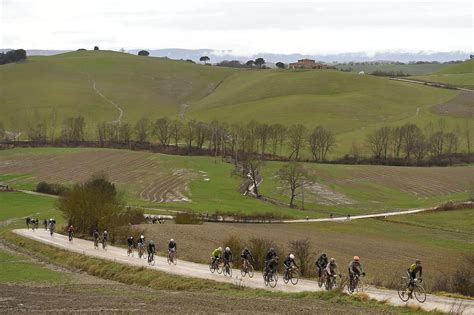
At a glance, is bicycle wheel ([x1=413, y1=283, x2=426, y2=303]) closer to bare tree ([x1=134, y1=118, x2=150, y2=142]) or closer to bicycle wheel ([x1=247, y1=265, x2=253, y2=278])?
bicycle wheel ([x1=247, y1=265, x2=253, y2=278])

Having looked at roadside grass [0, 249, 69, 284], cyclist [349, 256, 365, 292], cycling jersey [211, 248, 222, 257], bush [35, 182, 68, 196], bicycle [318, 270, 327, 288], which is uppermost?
cyclist [349, 256, 365, 292]

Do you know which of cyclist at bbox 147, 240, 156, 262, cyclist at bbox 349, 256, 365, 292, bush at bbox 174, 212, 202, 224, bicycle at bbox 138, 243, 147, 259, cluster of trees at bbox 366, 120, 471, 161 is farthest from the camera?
cluster of trees at bbox 366, 120, 471, 161

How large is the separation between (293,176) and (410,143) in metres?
44.2

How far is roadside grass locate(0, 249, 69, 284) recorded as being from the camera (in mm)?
40312

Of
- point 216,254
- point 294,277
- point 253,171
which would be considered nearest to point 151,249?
point 216,254

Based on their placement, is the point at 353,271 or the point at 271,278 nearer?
the point at 353,271

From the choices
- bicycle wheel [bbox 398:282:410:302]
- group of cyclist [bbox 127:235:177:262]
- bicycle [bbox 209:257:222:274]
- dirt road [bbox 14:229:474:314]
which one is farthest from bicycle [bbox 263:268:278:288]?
group of cyclist [bbox 127:235:177:262]

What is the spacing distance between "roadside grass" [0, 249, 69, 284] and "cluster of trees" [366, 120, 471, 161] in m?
97.7

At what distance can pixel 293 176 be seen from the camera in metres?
104

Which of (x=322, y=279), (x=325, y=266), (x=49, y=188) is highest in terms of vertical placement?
(x=325, y=266)

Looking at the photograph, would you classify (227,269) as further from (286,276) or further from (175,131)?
(175,131)

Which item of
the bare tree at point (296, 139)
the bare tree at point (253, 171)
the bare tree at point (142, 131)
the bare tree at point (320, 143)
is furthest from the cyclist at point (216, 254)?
the bare tree at point (142, 131)

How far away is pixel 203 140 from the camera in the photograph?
482ft

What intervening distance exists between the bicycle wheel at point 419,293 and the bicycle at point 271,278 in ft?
25.4
